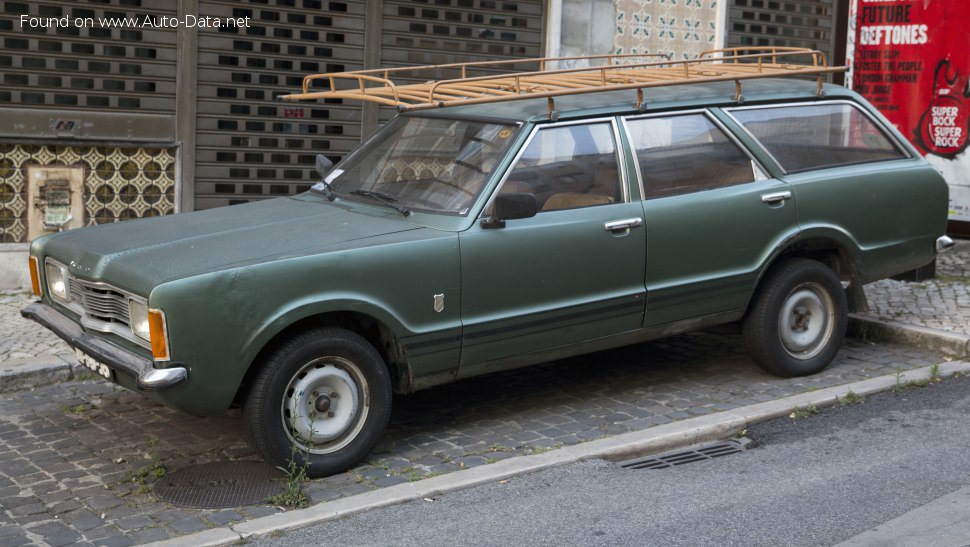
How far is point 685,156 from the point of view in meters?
6.77

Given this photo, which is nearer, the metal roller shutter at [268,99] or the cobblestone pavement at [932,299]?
the cobblestone pavement at [932,299]

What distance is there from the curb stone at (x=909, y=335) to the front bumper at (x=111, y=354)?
5.10 m

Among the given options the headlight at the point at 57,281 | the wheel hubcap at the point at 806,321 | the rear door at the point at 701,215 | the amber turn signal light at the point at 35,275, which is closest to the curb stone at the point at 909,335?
the wheel hubcap at the point at 806,321

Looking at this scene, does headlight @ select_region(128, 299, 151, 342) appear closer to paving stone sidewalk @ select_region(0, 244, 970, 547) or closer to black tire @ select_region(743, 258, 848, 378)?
paving stone sidewalk @ select_region(0, 244, 970, 547)

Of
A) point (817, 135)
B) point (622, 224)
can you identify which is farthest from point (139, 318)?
point (817, 135)

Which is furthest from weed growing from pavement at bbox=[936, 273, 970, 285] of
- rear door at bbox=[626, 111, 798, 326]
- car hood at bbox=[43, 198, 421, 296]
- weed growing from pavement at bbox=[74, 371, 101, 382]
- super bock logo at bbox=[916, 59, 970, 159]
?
weed growing from pavement at bbox=[74, 371, 101, 382]

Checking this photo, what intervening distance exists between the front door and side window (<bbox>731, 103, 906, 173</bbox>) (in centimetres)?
115

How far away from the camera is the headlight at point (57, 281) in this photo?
6.02m

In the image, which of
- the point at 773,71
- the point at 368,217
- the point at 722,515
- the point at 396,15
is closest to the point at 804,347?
the point at 773,71

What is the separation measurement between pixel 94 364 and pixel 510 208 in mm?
2163

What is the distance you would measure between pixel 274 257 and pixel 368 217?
0.85 m

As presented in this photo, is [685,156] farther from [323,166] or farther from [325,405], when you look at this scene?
[325,405]

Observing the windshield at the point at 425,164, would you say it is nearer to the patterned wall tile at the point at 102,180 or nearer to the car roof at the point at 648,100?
the car roof at the point at 648,100

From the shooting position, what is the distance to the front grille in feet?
18.1
